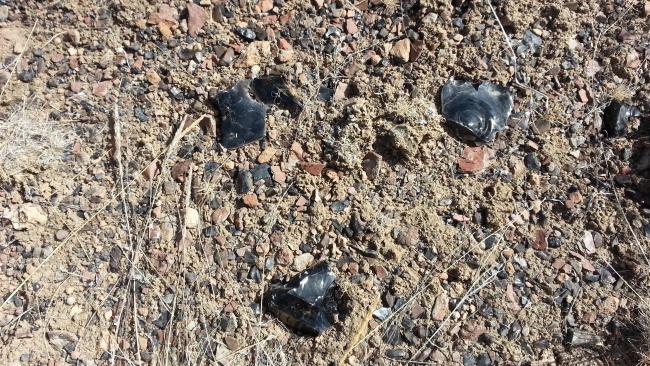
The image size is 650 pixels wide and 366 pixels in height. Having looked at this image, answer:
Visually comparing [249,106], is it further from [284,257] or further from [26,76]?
[26,76]

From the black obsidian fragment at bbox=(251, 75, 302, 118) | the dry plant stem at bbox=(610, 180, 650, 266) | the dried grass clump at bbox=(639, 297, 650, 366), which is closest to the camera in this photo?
the dried grass clump at bbox=(639, 297, 650, 366)

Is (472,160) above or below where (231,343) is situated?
above

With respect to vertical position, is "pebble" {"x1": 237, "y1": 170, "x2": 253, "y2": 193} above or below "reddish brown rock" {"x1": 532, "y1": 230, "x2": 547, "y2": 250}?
above

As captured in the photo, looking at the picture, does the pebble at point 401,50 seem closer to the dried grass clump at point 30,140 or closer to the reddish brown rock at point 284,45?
the reddish brown rock at point 284,45

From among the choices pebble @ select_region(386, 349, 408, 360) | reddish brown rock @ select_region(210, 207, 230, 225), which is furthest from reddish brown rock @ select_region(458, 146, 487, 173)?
reddish brown rock @ select_region(210, 207, 230, 225)

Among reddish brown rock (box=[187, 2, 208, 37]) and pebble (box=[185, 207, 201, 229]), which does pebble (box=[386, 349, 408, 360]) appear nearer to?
pebble (box=[185, 207, 201, 229])

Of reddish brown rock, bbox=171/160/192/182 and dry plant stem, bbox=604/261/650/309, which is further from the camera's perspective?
reddish brown rock, bbox=171/160/192/182

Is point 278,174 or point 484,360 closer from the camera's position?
point 484,360

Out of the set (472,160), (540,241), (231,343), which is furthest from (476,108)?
(231,343)
